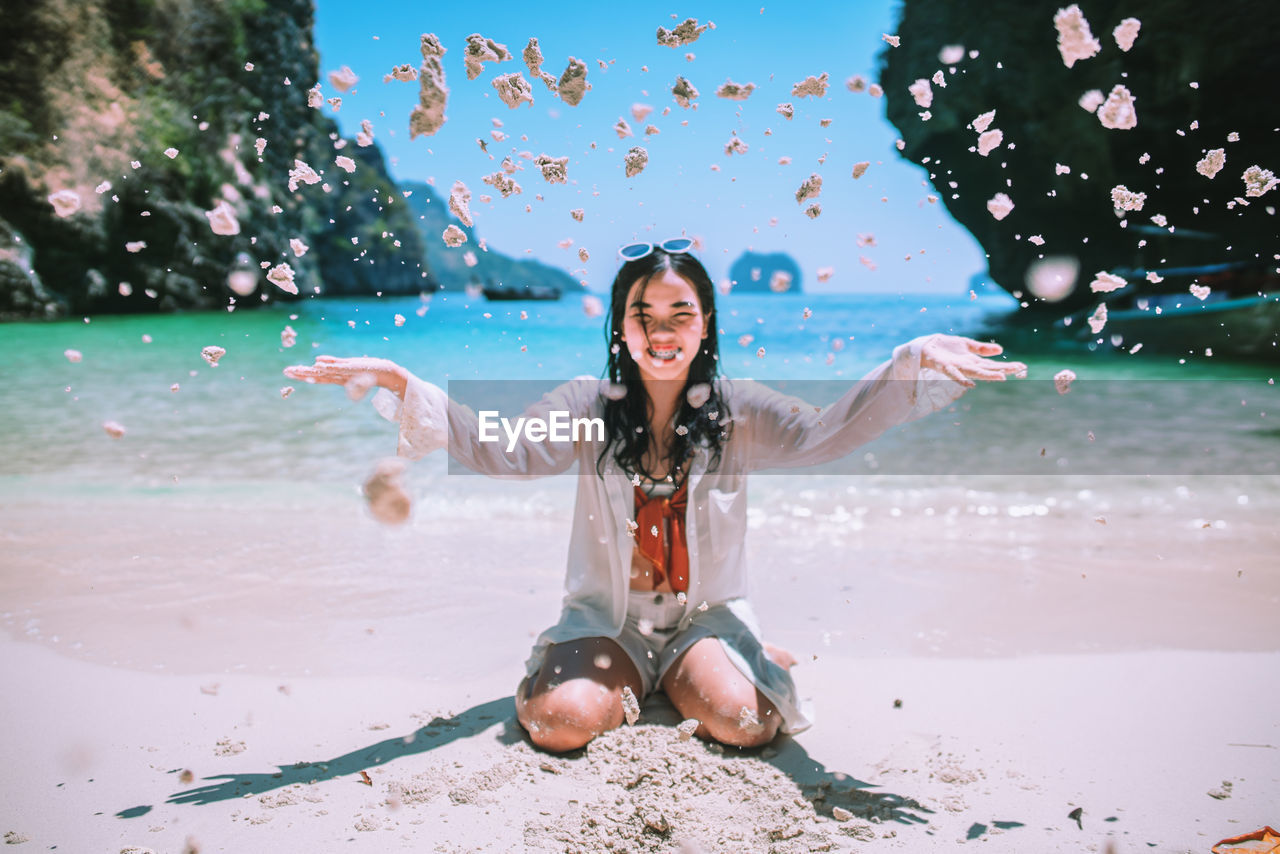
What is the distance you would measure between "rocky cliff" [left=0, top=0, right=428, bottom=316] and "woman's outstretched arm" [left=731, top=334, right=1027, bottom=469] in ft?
50.8

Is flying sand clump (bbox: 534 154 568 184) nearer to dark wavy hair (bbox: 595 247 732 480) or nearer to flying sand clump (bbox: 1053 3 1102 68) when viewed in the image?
dark wavy hair (bbox: 595 247 732 480)

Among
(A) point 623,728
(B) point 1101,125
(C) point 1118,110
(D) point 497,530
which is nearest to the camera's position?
(A) point 623,728

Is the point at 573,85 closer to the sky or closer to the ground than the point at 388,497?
closer to the sky

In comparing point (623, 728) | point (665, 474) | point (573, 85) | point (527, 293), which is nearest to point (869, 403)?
point (665, 474)

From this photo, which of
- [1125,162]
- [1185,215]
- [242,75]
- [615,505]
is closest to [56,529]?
[615,505]

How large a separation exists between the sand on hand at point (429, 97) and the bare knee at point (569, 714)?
5.38 ft

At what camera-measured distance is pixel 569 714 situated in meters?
2.10

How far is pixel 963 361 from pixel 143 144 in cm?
3050

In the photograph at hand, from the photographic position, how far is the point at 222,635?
2.91 m

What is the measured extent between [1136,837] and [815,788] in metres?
0.68

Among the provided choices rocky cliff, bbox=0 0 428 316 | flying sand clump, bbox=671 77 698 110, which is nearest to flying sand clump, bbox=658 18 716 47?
flying sand clump, bbox=671 77 698 110

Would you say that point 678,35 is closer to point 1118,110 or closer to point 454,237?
point 454,237

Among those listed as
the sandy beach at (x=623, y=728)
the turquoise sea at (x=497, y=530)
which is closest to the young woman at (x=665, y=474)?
the sandy beach at (x=623, y=728)

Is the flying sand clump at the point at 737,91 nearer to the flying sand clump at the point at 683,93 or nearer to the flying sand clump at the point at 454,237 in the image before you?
the flying sand clump at the point at 683,93
